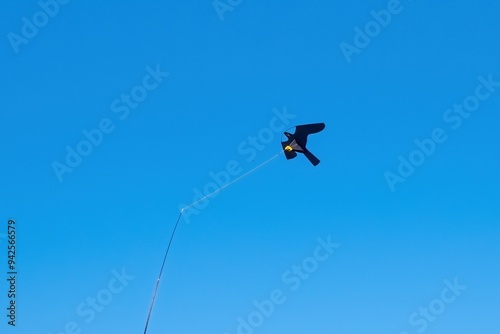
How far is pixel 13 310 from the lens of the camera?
74.6 ft

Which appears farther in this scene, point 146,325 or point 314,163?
point 314,163

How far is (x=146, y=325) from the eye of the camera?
13.8 m

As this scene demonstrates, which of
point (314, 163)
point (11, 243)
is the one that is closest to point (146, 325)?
Result: point (314, 163)

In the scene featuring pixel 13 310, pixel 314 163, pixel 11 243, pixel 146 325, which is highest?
pixel 11 243

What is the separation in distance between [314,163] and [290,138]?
4.07 ft

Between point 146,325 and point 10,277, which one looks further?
point 10,277

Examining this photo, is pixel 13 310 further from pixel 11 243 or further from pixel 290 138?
pixel 290 138

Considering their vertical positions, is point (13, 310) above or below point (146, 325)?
above

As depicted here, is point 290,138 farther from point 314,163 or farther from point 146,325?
point 146,325

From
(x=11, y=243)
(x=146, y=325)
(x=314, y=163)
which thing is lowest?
(x=146, y=325)

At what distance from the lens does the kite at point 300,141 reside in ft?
73.8

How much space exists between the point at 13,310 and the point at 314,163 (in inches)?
474

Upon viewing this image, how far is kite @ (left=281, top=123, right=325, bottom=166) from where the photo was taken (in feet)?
73.8

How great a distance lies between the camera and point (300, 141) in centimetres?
2256
